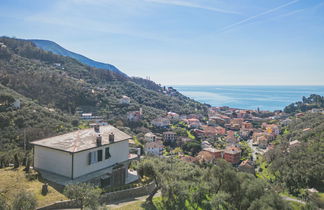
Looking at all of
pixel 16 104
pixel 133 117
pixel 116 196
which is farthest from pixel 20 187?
pixel 133 117

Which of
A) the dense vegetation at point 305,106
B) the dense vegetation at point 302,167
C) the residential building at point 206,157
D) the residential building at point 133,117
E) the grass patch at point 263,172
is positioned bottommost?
the grass patch at point 263,172

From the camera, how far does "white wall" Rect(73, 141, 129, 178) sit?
45.1 ft

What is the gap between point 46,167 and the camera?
580 inches

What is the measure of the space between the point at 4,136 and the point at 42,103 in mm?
28964

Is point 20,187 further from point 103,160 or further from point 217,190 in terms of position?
point 217,190

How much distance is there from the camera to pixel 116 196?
13.1 meters

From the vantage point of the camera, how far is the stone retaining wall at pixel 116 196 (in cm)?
1041

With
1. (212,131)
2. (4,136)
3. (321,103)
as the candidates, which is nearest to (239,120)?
(212,131)

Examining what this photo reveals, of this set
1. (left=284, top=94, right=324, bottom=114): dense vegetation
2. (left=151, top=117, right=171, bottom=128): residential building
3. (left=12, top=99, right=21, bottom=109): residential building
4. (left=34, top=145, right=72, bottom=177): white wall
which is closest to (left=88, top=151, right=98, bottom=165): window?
(left=34, top=145, right=72, bottom=177): white wall

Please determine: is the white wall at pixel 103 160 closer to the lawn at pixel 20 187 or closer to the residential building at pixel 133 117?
the lawn at pixel 20 187

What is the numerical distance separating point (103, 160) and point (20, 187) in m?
5.06

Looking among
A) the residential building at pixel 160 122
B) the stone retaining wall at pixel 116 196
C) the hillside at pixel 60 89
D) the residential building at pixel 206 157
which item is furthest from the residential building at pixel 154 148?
the stone retaining wall at pixel 116 196

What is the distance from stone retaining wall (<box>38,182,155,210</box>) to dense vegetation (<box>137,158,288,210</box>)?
1080mm

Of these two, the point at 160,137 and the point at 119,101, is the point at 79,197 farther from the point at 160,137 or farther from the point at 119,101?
the point at 119,101
